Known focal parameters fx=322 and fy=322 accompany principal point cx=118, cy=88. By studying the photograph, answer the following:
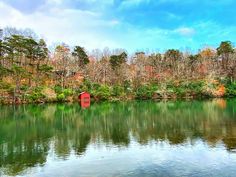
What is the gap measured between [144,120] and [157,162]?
1866 cm

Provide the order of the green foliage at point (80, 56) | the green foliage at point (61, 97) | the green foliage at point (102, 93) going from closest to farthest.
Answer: the green foliage at point (61, 97), the green foliage at point (102, 93), the green foliage at point (80, 56)

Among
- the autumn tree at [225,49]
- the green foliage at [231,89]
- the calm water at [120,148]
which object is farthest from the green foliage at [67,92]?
the autumn tree at [225,49]

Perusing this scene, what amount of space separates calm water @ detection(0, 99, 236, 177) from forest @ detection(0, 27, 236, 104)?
32.6 m

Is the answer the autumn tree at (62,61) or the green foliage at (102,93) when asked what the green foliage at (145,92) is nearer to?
the green foliage at (102,93)

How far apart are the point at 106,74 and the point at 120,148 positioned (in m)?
64.8

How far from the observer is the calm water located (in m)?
16.1

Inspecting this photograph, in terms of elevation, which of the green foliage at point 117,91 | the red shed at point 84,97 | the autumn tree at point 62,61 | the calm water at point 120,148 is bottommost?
the calm water at point 120,148

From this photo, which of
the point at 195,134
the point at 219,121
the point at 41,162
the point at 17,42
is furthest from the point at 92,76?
the point at 41,162

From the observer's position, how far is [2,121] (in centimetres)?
3656

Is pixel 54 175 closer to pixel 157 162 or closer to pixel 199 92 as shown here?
pixel 157 162

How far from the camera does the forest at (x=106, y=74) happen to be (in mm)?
66863

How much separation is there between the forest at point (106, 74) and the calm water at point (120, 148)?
107 feet

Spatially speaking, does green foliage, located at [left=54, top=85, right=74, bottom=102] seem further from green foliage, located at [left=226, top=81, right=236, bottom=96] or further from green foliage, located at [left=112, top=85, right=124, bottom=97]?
green foliage, located at [left=226, top=81, right=236, bottom=96]

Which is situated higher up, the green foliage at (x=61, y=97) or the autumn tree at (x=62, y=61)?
the autumn tree at (x=62, y=61)
